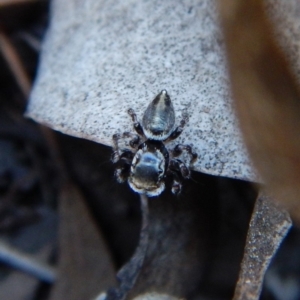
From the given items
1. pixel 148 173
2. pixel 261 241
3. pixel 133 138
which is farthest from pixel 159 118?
pixel 261 241

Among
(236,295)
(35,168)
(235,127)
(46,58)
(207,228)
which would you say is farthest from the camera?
(35,168)

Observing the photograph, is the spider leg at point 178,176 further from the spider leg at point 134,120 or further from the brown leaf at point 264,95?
the brown leaf at point 264,95

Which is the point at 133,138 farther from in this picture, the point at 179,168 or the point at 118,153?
the point at 179,168

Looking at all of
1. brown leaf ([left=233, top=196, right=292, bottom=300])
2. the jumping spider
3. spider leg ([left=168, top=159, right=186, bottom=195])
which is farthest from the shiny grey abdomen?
brown leaf ([left=233, top=196, right=292, bottom=300])

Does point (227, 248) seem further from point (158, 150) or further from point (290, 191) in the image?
point (290, 191)

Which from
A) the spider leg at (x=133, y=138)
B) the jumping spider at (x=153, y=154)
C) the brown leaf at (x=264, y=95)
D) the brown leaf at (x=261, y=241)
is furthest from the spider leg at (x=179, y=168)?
the brown leaf at (x=264, y=95)

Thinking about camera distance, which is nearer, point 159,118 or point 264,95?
point 264,95

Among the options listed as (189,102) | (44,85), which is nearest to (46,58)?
(44,85)
